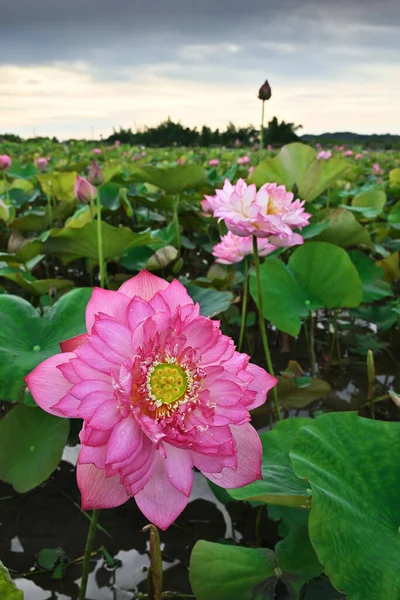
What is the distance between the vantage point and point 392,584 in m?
0.64

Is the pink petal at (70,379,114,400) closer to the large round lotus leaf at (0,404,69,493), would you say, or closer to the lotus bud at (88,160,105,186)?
the large round lotus leaf at (0,404,69,493)

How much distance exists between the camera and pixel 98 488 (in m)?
0.55

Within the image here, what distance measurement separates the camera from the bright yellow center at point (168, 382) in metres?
0.53

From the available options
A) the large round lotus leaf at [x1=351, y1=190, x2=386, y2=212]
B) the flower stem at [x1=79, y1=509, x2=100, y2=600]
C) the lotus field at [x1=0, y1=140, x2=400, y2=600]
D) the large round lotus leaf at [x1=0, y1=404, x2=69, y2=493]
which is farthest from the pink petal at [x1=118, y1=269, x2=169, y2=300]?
the large round lotus leaf at [x1=351, y1=190, x2=386, y2=212]

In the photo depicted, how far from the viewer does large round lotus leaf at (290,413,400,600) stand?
0.64 meters

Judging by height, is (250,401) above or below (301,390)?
above

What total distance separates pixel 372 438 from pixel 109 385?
468mm

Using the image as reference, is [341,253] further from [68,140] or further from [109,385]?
[68,140]

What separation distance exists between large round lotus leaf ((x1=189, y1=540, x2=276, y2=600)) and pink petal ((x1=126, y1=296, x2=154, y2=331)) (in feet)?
1.42

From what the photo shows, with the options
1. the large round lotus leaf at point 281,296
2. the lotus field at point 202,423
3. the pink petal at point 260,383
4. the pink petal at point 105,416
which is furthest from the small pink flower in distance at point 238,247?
the pink petal at point 105,416

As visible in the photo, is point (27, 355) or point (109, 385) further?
point (27, 355)

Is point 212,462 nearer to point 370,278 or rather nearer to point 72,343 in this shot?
point 72,343

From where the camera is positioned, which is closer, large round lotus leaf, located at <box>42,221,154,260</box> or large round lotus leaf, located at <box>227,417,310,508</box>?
large round lotus leaf, located at <box>227,417,310,508</box>

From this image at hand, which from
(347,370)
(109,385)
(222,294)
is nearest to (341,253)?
(222,294)
